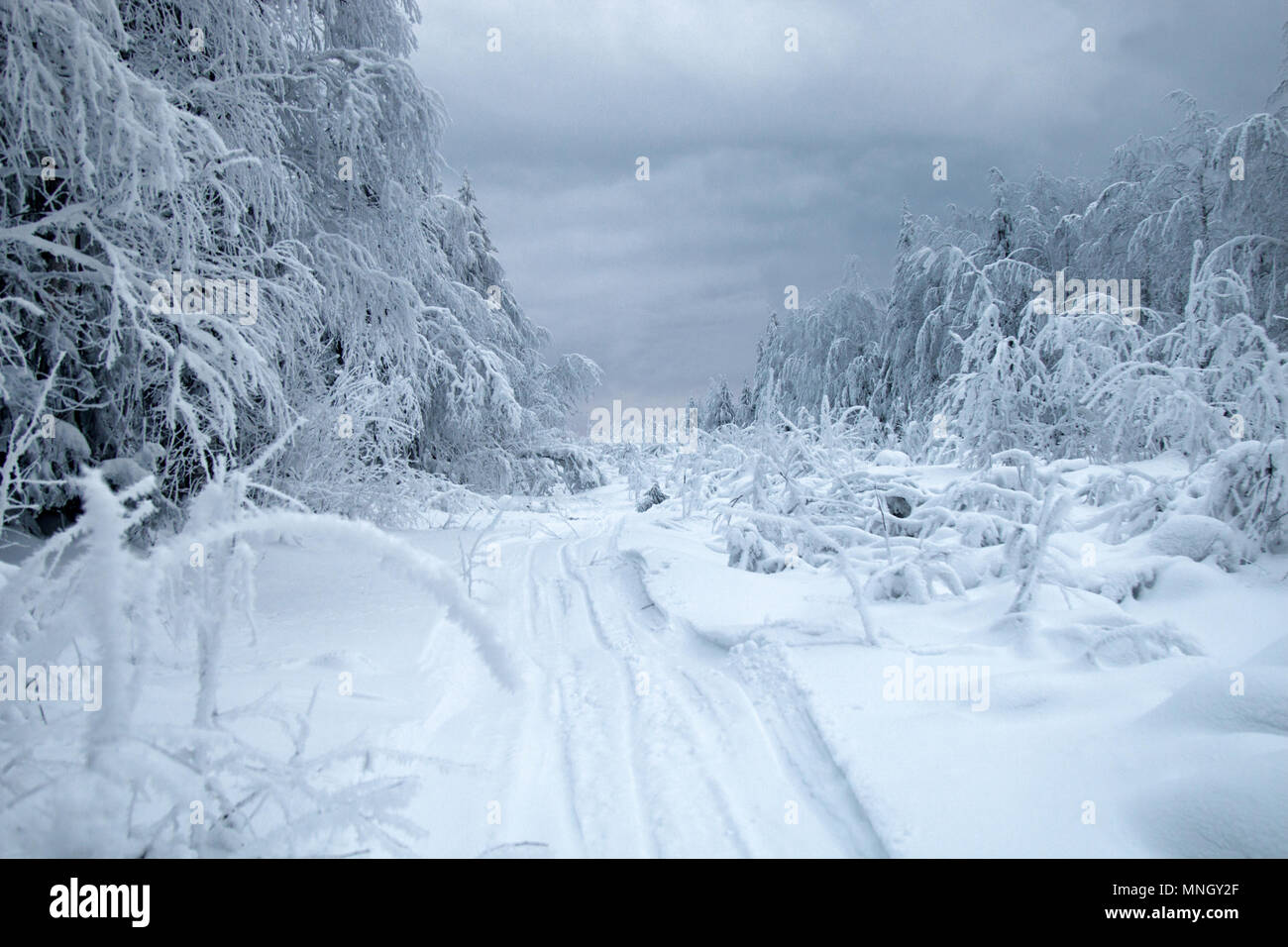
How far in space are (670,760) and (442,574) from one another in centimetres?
159

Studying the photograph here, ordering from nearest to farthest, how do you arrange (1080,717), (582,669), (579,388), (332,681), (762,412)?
(1080,717) < (332,681) < (582,669) < (762,412) < (579,388)

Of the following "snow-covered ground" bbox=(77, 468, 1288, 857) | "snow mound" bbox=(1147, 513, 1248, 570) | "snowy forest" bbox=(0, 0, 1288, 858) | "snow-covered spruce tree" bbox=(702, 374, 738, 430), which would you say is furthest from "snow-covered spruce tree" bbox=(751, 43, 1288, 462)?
"snow-covered spruce tree" bbox=(702, 374, 738, 430)

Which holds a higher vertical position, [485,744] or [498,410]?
[498,410]

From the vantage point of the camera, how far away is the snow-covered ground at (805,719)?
1.89m

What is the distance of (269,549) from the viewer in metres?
6.15

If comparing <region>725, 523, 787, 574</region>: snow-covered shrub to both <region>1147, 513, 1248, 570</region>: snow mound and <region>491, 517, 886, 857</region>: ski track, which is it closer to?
<region>491, 517, 886, 857</region>: ski track

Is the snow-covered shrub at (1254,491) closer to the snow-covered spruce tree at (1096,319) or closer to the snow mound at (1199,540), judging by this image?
the snow mound at (1199,540)

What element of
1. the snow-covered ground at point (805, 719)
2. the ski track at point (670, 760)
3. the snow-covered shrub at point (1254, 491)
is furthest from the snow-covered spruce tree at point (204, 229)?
the snow-covered shrub at point (1254, 491)

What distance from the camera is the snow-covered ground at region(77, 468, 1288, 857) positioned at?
74.2 inches

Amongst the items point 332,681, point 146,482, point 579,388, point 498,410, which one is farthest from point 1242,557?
point 579,388

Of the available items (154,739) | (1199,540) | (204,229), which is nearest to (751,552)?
(1199,540)
